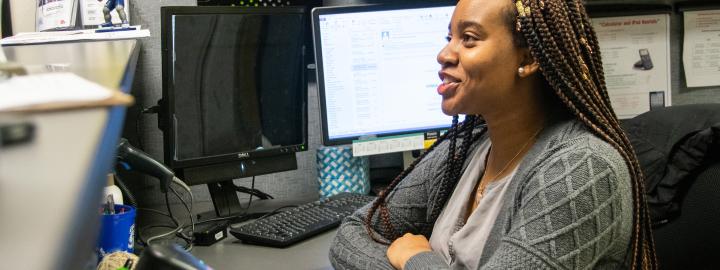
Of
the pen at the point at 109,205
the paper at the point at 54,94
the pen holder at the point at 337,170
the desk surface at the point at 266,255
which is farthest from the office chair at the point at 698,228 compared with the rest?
the paper at the point at 54,94

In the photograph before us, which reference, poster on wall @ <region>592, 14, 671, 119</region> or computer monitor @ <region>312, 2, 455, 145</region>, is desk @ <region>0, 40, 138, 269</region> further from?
poster on wall @ <region>592, 14, 671, 119</region>

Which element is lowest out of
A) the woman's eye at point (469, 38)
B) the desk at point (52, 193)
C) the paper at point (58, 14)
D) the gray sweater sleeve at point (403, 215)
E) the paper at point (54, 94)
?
the gray sweater sleeve at point (403, 215)

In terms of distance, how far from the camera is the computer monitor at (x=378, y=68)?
170 centimetres

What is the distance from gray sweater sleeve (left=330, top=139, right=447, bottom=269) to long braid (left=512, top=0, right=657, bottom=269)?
318mm

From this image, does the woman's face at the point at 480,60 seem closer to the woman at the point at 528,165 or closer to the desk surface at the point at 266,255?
the woman at the point at 528,165

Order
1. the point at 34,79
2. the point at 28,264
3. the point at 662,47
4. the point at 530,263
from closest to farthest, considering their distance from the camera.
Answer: the point at 28,264, the point at 34,79, the point at 530,263, the point at 662,47

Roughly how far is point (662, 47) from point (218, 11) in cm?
111

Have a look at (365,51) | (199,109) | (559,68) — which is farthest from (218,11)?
(559,68)

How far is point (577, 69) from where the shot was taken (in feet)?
3.46

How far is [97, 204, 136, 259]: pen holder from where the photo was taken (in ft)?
3.76

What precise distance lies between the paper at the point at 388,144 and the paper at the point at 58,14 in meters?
0.68

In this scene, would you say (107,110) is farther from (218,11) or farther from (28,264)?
(218,11)

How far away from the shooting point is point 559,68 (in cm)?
105

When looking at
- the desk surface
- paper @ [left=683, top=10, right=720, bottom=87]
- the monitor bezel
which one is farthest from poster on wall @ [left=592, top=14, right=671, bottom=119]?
the desk surface
